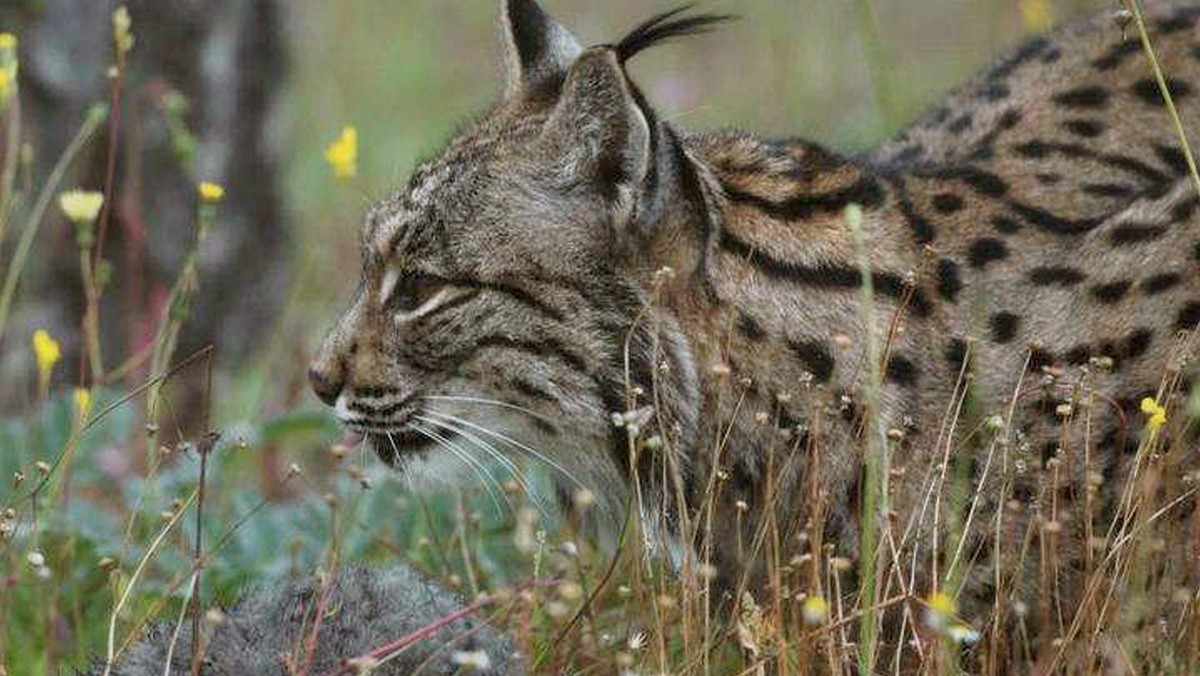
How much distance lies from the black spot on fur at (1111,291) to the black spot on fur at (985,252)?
0.72 ft

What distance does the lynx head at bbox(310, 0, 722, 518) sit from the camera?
5.19 metres

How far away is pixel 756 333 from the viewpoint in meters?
5.28

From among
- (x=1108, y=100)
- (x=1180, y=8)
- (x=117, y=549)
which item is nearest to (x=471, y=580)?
(x=117, y=549)

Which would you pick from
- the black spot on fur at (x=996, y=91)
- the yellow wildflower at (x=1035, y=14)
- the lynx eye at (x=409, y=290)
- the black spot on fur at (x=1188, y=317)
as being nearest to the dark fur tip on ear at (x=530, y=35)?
the lynx eye at (x=409, y=290)

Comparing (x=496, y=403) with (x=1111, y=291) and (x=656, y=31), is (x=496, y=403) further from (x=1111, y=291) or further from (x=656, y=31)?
(x=1111, y=291)

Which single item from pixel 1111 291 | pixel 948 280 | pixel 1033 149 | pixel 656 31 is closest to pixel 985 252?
pixel 948 280

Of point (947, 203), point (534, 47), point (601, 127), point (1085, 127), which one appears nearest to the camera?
point (601, 127)

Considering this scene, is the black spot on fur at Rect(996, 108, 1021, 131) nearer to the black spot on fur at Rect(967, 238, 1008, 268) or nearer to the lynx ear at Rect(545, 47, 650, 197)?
the black spot on fur at Rect(967, 238, 1008, 268)

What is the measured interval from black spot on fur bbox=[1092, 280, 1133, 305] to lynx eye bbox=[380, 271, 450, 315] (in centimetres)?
144

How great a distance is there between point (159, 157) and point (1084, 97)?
3.47 metres

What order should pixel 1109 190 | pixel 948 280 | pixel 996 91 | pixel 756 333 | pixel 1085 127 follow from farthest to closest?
pixel 996 91, pixel 1085 127, pixel 1109 190, pixel 948 280, pixel 756 333

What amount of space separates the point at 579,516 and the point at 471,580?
11.8 inches

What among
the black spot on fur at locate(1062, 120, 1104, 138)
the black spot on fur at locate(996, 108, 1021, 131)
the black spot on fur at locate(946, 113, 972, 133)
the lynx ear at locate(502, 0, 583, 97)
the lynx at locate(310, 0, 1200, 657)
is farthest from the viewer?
the black spot on fur at locate(946, 113, 972, 133)

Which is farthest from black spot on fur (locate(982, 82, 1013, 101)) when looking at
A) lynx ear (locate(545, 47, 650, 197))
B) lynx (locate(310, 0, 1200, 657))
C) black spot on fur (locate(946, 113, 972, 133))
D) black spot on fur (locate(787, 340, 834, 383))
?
lynx ear (locate(545, 47, 650, 197))
